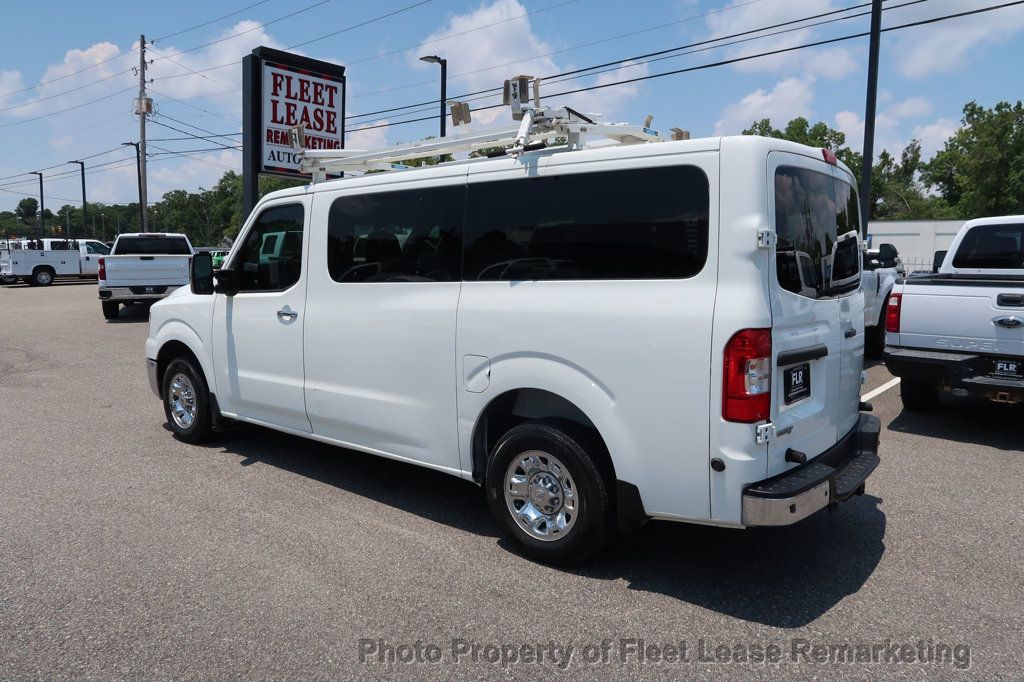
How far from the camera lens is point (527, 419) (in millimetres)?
4379

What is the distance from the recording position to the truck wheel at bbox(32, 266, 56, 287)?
105 feet

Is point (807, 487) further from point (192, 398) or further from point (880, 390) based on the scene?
point (880, 390)

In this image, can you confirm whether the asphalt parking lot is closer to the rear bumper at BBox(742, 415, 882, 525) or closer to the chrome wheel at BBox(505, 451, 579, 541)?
the chrome wheel at BBox(505, 451, 579, 541)

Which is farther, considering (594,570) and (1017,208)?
(1017,208)

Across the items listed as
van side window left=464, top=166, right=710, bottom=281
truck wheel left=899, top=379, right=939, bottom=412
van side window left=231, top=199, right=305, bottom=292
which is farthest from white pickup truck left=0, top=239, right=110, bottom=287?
van side window left=464, top=166, right=710, bottom=281

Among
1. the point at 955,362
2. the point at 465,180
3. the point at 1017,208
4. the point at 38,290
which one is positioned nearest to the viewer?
the point at 465,180

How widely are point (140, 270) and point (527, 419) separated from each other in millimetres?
15816

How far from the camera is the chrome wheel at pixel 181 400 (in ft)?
21.6

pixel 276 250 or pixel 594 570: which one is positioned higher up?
pixel 276 250

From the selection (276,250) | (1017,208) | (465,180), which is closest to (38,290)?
(276,250)

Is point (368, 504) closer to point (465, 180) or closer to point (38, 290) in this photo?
point (465, 180)

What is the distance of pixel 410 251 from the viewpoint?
184 inches

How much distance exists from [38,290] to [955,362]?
106ft

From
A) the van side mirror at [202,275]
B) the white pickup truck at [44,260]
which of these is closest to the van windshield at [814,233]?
the van side mirror at [202,275]
